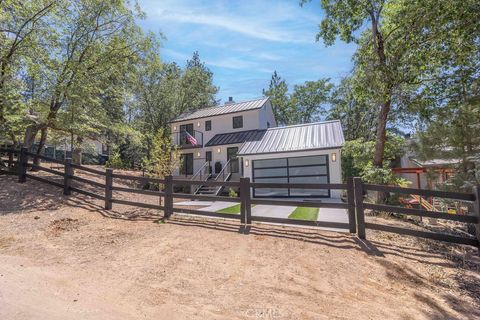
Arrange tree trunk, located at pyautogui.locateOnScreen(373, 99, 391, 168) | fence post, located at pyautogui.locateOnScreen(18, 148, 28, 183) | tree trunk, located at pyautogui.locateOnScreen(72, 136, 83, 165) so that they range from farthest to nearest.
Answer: tree trunk, located at pyautogui.locateOnScreen(72, 136, 83, 165)
tree trunk, located at pyautogui.locateOnScreen(373, 99, 391, 168)
fence post, located at pyautogui.locateOnScreen(18, 148, 28, 183)

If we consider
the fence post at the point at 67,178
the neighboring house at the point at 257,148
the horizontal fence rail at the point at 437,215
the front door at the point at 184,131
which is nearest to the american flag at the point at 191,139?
the neighboring house at the point at 257,148

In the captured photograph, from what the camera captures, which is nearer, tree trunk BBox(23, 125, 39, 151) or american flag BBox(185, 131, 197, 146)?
tree trunk BBox(23, 125, 39, 151)

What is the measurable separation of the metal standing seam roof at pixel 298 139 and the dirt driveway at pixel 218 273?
9006 mm

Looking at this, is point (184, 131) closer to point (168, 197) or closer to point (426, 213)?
point (168, 197)

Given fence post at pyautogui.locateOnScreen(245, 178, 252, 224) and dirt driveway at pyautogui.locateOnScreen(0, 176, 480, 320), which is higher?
fence post at pyautogui.locateOnScreen(245, 178, 252, 224)

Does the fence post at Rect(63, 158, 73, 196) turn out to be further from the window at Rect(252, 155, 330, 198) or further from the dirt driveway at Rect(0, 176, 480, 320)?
the window at Rect(252, 155, 330, 198)

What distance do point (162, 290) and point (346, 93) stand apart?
28.6 m

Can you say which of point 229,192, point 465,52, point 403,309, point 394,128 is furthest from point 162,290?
point 394,128

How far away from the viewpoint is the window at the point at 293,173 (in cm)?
1472

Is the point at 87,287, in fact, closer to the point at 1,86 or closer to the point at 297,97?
the point at 1,86

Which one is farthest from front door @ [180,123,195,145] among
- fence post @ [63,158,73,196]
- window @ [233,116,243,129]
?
fence post @ [63,158,73,196]

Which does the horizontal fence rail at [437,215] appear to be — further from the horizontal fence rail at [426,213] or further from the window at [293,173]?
the window at [293,173]

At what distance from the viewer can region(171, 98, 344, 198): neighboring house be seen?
1477cm

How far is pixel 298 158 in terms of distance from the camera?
15414 mm
